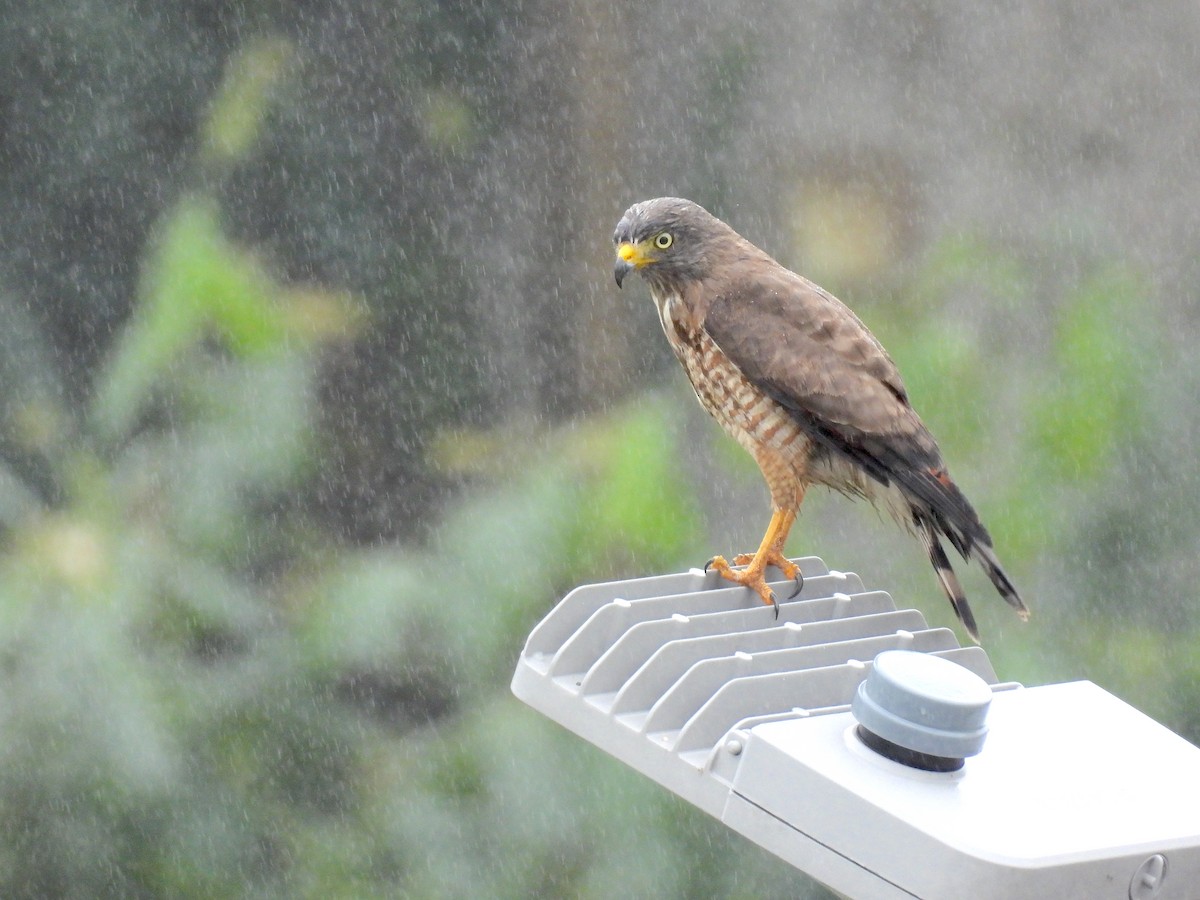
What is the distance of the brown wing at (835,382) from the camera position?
2.02 m

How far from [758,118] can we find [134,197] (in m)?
1.57

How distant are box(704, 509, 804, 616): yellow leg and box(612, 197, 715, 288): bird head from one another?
0.37m

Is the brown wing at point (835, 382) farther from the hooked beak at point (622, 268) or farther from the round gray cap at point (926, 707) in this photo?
the round gray cap at point (926, 707)

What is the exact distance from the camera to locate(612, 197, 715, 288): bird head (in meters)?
2.17

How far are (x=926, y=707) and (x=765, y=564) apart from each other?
2.68ft

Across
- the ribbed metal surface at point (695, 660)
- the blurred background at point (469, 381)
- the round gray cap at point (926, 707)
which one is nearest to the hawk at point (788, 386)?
the ribbed metal surface at point (695, 660)

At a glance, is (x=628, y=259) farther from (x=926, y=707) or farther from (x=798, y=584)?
(x=926, y=707)

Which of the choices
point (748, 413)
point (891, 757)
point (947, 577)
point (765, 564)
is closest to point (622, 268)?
point (748, 413)

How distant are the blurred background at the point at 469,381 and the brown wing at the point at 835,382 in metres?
1.60

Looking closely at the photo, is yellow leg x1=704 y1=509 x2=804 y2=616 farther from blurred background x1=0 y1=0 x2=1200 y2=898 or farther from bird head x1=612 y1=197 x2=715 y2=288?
blurred background x1=0 y1=0 x2=1200 y2=898

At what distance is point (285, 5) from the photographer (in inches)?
151

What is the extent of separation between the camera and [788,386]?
6.73 feet

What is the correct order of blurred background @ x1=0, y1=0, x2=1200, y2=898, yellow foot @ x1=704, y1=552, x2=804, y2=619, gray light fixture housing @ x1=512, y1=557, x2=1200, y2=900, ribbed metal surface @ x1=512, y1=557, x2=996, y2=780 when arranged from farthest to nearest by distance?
blurred background @ x1=0, y1=0, x2=1200, y2=898 < yellow foot @ x1=704, y1=552, x2=804, y2=619 < ribbed metal surface @ x1=512, y1=557, x2=996, y2=780 < gray light fixture housing @ x1=512, y1=557, x2=1200, y2=900

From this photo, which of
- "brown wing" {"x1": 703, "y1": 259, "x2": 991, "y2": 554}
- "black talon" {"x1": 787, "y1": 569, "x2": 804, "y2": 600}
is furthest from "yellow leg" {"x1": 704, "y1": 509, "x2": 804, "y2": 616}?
"brown wing" {"x1": 703, "y1": 259, "x2": 991, "y2": 554}
